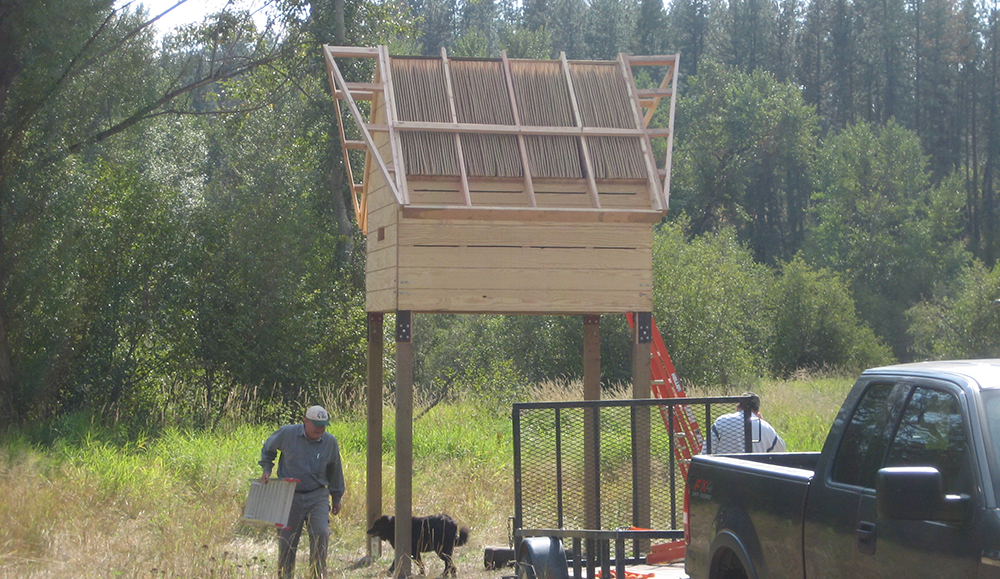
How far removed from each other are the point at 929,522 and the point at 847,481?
0.74m

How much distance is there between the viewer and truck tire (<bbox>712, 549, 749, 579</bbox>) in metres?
5.30

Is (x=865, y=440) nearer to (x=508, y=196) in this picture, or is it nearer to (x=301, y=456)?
(x=508, y=196)

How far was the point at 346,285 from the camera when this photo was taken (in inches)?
942

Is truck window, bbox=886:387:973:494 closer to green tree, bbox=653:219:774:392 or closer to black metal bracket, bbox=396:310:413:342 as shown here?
black metal bracket, bbox=396:310:413:342

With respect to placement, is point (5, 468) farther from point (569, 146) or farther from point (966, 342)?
point (966, 342)

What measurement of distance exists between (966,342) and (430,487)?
38.7 metres

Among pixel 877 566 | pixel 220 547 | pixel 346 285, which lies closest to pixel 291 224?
pixel 346 285

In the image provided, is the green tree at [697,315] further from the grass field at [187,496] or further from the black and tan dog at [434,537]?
the black and tan dog at [434,537]

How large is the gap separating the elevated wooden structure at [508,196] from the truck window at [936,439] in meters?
5.08

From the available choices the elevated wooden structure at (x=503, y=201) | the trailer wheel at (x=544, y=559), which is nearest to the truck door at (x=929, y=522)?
the trailer wheel at (x=544, y=559)

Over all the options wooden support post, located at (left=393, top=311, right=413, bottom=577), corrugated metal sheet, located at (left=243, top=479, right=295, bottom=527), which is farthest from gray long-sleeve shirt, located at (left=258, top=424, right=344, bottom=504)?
wooden support post, located at (left=393, top=311, right=413, bottom=577)

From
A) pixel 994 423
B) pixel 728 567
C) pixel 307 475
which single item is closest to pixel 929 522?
pixel 994 423

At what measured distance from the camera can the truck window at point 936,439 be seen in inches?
144

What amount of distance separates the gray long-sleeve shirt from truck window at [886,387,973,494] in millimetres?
6213
